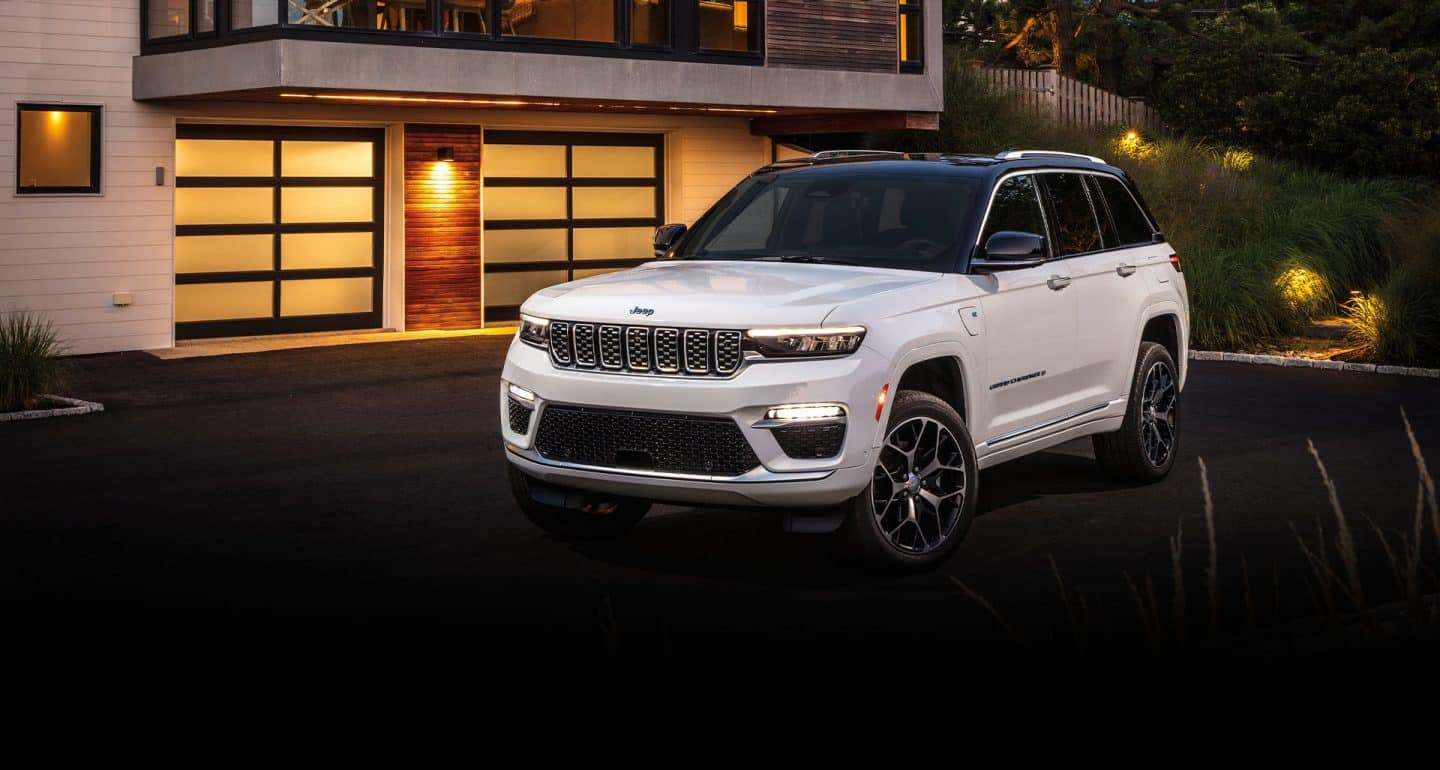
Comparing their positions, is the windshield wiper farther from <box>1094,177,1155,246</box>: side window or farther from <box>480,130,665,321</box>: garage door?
<box>480,130,665,321</box>: garage door

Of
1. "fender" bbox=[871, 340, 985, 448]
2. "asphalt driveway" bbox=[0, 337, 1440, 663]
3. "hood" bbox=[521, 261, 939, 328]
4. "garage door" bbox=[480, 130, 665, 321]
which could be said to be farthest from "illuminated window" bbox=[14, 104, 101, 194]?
"fender" bbox=[871, 340, 985, 448]

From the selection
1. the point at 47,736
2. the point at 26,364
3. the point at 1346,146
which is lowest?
the point at 47,736

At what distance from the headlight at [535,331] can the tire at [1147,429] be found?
366cm

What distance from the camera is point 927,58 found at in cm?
2344

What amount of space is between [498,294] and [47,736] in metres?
17.6

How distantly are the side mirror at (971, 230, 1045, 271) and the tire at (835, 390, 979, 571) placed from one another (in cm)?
82

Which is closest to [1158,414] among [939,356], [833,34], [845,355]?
[939,356]

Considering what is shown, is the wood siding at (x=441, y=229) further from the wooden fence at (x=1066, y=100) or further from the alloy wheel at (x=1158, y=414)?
the alloy wheel at (x=1158, y=414)

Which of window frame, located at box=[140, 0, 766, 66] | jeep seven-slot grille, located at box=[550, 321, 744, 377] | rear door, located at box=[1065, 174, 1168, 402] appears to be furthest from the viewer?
window frame, located at box=[140, 0, 766, 66]

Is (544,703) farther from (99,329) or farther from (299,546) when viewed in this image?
(99,329)

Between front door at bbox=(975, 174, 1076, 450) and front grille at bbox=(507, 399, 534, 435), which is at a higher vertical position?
front door at bbox=(975, 174, 1076, 450)

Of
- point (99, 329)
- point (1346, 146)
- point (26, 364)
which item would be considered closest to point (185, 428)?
point (26, 364)

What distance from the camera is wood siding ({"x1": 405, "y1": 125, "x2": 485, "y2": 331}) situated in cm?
2162

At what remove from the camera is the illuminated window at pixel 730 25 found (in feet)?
69.7
